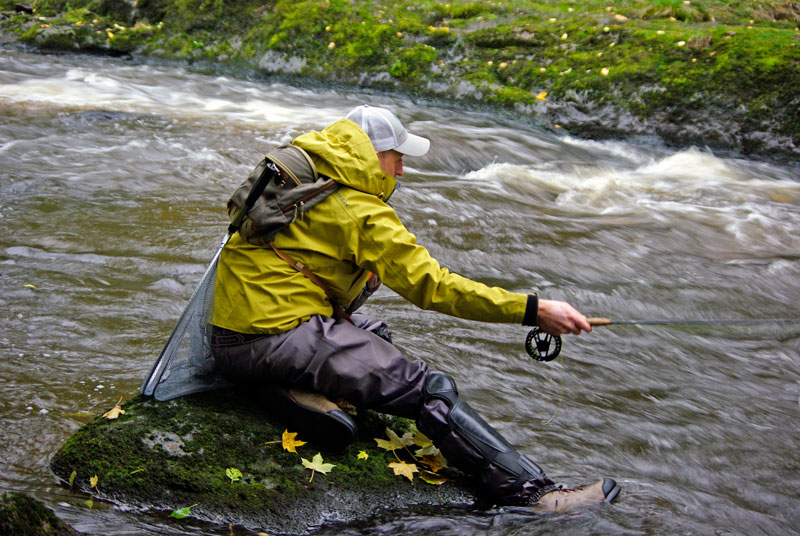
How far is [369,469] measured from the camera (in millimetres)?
3693

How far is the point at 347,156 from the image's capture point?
3.40 m

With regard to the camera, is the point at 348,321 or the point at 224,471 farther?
the point at 348,321

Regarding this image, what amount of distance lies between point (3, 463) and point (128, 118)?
861 cm

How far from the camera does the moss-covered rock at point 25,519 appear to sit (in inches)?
90.5

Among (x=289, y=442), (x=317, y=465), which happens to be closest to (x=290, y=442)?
(x=289, y=442)

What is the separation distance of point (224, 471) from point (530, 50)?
11.8 m

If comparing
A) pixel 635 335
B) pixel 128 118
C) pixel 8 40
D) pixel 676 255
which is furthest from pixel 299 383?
pixel 8 40

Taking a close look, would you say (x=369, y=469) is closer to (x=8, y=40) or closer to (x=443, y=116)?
(x=443, y=116)

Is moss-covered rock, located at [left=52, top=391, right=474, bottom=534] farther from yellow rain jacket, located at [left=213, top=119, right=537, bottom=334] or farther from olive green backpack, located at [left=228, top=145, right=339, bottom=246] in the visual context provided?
olive green backpack, located at [left=228, top=145, right=339, bottom=246]

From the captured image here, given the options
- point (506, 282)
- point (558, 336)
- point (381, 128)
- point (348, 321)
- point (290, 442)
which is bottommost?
point (290, 442)

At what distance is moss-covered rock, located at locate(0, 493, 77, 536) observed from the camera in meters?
2.30

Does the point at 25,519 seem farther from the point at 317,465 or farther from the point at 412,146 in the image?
the point at 412,146

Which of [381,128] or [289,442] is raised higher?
[381,128]

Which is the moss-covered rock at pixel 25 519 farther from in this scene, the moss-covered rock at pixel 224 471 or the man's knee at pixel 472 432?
the man's knee at pixel 472 432
